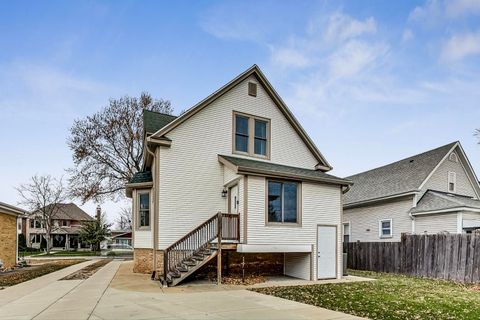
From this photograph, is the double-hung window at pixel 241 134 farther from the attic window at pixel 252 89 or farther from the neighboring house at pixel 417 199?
the neighboring house at pixel 417 199

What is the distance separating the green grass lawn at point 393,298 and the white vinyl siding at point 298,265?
6.37 feet

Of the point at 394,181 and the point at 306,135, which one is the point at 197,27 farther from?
the point at 394,181

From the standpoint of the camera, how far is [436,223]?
2017 centimetres

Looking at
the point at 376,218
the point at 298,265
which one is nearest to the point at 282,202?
the point at 298,265

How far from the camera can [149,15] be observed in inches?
664

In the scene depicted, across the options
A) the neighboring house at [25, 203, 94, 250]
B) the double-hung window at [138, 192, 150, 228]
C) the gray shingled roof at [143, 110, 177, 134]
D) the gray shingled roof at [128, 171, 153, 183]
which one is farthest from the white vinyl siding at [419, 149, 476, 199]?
the neighboring house at [25, 203, 94, 250]

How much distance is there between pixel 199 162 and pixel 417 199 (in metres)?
13.0

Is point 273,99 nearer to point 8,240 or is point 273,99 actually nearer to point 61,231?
point 8,240

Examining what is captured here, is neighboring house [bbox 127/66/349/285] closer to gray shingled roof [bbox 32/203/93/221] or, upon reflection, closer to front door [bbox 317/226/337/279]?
front door [bbox 317/226/337/279]

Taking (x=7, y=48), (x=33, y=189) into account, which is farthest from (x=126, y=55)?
(x=33, y=189)

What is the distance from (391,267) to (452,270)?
3.24 m

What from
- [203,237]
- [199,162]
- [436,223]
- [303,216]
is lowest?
[436,223]

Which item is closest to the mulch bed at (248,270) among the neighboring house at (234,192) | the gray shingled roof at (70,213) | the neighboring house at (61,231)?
the neighboring house at (234,192)

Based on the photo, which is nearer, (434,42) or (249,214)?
Result: (249,214)
